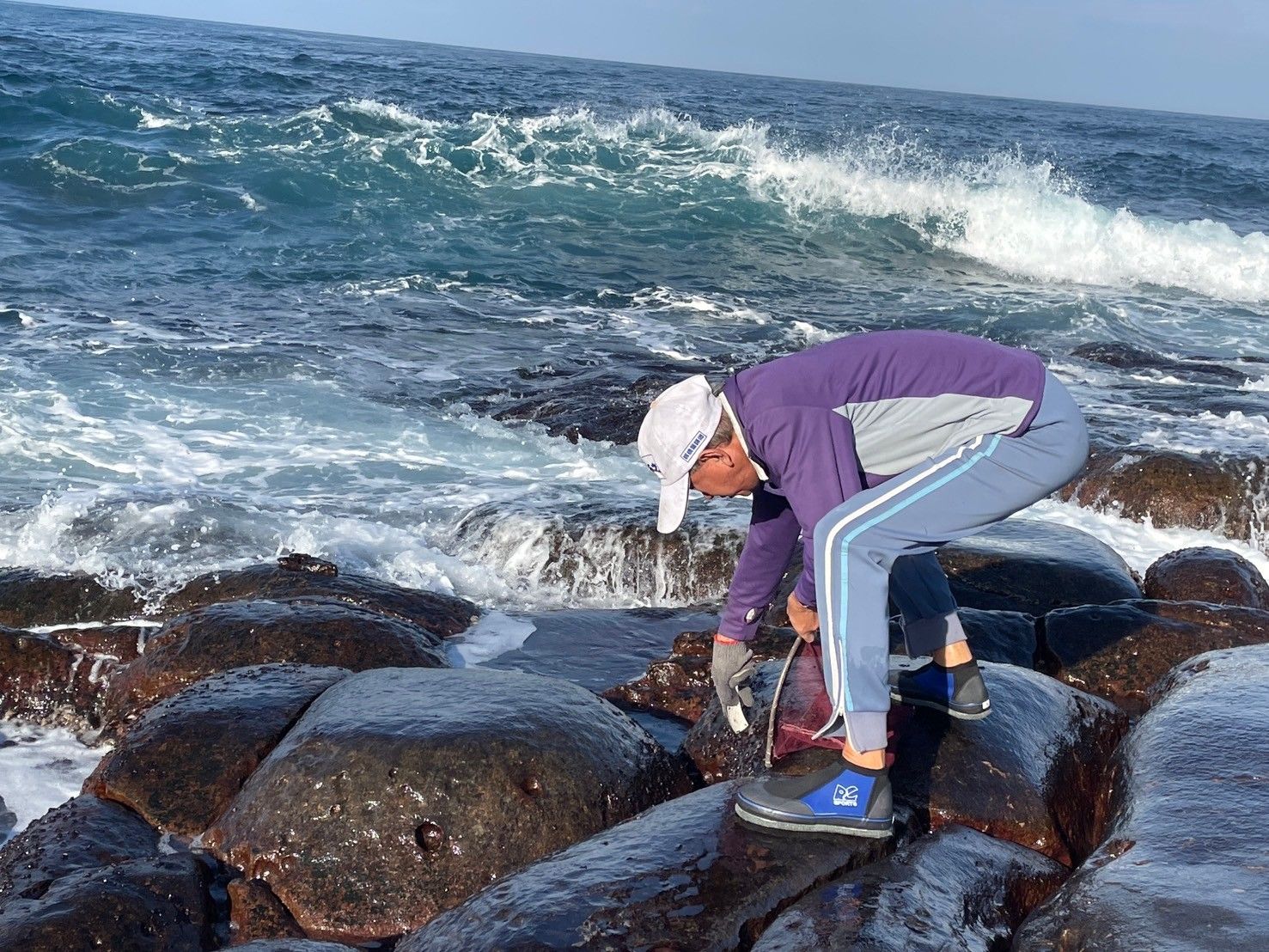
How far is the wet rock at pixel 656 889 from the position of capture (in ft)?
9.57

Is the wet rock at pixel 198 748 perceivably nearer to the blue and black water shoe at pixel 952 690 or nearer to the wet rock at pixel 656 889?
the wet rock at pixel 656 889

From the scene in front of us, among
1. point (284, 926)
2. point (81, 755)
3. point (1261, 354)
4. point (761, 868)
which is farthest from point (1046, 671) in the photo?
point (1261, 354)

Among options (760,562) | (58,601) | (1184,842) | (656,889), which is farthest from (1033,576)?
(58,601)

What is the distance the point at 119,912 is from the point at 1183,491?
8184 mm

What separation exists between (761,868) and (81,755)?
361 cm

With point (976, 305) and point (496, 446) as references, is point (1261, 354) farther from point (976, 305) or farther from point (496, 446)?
point (496, 446)

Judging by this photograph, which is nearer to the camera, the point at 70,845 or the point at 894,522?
the point at 894,522

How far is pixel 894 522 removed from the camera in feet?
11.1

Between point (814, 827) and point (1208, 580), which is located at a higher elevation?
point (814, 827)

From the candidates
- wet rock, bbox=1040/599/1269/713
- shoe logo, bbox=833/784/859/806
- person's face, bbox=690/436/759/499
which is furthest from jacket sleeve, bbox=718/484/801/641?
wet rock, bbox=1040/599/1269/713

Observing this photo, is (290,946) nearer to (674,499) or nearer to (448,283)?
(674,499)

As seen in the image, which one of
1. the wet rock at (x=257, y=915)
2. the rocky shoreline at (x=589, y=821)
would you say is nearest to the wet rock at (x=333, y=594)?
the rocky shoreline at (x=589, y=821)

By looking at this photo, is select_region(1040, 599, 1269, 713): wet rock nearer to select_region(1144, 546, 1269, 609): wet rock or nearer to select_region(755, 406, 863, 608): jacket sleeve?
select_region(1144, 546, 1269, 609): wet rock

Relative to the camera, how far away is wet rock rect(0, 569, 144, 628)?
6.53 metres
